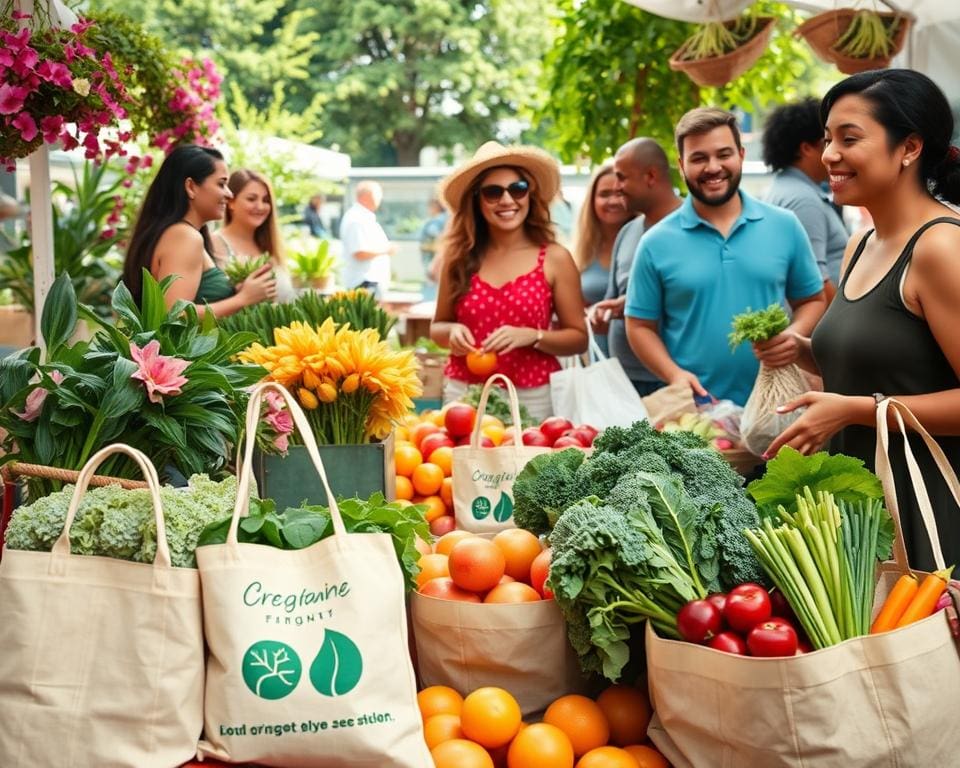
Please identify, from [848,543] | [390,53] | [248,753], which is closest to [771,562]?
[848,543]

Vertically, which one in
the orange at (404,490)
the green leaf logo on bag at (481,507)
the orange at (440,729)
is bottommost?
the orange at (440,729)

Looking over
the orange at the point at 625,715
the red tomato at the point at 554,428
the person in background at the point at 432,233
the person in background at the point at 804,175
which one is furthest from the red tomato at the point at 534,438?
the person in background at the point at 432,233

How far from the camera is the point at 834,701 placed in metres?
1.57

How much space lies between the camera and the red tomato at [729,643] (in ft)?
5.36

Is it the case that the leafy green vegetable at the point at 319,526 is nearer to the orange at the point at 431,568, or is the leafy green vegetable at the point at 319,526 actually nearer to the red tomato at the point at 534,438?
the orange at the point at 431,568

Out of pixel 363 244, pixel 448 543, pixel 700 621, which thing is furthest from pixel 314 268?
pixel 700 621

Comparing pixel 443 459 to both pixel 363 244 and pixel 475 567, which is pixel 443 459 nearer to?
pixel 475 567

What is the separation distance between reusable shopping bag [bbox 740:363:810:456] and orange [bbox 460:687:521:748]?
1.56m

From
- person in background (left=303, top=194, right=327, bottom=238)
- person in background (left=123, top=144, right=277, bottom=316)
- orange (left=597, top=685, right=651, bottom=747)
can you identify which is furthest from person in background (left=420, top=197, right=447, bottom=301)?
orange (left=597, top=685, right=651, bottom=747)

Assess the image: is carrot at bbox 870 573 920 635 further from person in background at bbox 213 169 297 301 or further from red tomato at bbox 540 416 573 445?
person in background at bbox 213 169 297 301

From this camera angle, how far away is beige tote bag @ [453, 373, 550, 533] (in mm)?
2678

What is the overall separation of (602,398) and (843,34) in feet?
7.42

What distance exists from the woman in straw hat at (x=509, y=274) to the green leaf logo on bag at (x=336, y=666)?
→ 7.79 ft

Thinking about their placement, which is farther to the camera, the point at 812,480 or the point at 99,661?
the point at 812,480
